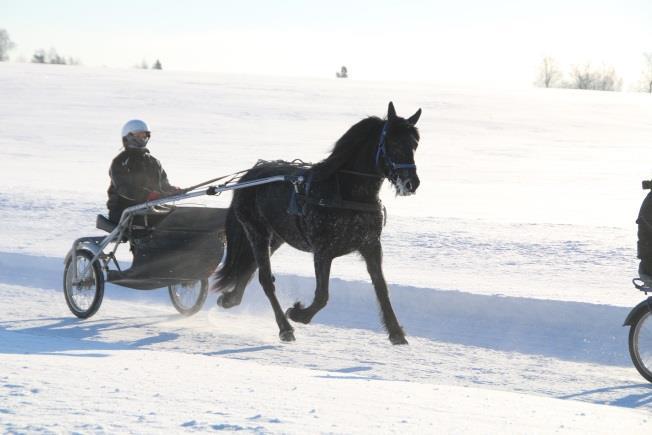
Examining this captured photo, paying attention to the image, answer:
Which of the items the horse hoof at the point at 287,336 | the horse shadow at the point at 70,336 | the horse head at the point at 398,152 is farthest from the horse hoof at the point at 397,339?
the horse shadow at the point at 70,336

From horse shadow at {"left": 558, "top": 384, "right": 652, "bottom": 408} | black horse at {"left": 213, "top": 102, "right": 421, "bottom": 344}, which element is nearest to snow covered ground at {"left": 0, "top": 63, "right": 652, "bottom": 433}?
horse shadow at {"left": 558, "top": 384, "right": 652, "bottom": 408}

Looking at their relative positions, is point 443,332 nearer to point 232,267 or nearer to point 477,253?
point 232,267

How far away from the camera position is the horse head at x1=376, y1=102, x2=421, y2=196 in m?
6.66

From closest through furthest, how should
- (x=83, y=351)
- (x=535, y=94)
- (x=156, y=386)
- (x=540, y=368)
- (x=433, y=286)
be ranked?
(x=156, y=386)
(x=83, y=351)
(x=540, y=368)
(x=433, y=286)
(x=535, y=94)

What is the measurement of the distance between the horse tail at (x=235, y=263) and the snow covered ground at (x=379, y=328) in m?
0.36

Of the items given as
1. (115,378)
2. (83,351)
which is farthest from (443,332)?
(115,378)

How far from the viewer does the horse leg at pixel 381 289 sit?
7359 mm

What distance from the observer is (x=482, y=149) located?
29.3 m

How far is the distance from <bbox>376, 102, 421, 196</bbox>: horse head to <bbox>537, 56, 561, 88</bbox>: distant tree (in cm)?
8516

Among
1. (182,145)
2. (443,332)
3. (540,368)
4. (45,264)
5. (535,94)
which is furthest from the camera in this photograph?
(535,94)

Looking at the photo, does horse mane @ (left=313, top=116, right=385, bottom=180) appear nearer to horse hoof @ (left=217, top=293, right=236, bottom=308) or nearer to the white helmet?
horse hoof @ (left=217, top=293, right=236, bottom=308)

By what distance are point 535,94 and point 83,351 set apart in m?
43.1

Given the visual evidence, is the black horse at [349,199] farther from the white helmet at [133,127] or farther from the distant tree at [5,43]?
the distant tree at [5,43]

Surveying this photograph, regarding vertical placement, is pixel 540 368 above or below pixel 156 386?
below
